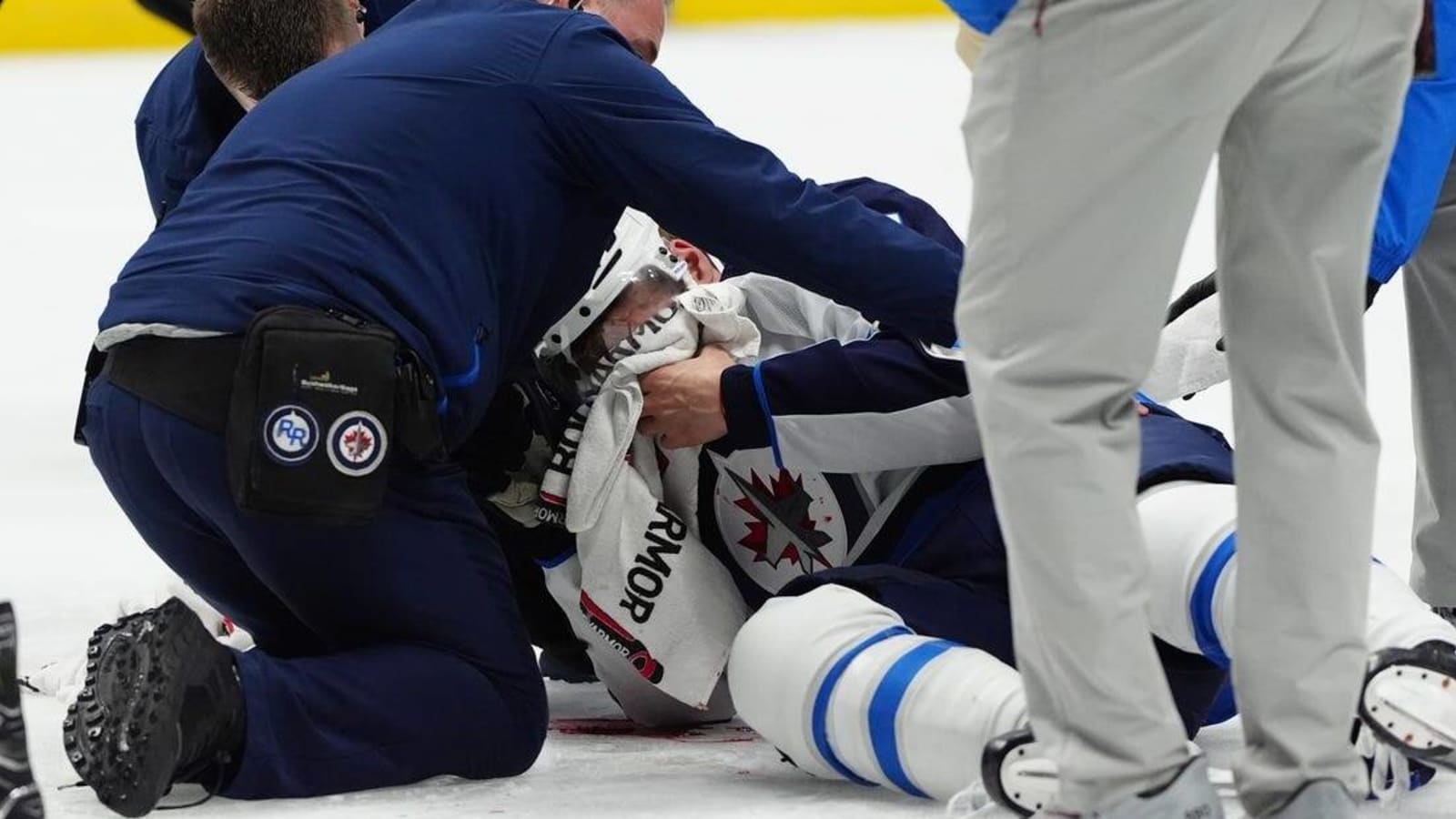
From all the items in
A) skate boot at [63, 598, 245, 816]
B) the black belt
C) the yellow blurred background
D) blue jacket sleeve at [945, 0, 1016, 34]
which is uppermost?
blue jacket sleeve at [945, 0, 1016, 34]

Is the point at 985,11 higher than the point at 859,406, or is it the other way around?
the point at 985,11

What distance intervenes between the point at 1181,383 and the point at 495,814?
92cm

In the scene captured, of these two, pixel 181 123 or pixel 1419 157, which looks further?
pixel 181 123

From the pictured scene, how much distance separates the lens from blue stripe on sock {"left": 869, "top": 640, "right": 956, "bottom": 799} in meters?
1.81

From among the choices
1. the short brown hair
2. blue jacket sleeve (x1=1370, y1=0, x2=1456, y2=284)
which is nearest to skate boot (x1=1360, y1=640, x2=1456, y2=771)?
blue jacket sleeve (x1=1370, y1=0, x2=1456, y2=284)

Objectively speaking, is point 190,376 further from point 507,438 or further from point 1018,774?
point 1018,774

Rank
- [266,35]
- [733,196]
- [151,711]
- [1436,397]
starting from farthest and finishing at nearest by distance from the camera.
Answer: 1. [1436,397]
2. [266,35]
3. [733,196]
4. [151,711]

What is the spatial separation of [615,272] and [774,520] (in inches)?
11.5

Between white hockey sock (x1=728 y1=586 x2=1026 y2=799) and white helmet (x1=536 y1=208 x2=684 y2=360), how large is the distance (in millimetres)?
404

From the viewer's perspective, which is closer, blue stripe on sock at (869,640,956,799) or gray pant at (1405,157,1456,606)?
blue stripe on sock at (869,640,956,799)

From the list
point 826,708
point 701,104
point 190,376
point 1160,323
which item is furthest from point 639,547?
point 701,104

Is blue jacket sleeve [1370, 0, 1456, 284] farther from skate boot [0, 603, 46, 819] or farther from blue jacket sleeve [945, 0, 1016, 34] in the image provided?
skate boot [0, 603, 46, 819]

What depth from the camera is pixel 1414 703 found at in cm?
165

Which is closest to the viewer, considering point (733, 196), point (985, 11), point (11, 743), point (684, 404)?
point (985, 11)
